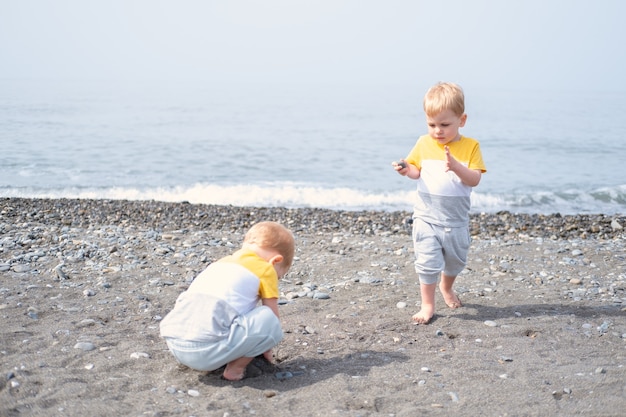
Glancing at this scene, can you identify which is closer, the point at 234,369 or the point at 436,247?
the point at 234,369

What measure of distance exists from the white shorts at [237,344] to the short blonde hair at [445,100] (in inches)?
82.6

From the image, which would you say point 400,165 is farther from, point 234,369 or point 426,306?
point 234,369

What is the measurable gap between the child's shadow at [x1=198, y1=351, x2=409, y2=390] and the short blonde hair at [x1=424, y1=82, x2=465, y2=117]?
1.86 meters

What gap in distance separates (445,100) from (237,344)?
7.97ft

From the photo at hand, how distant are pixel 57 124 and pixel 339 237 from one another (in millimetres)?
20678

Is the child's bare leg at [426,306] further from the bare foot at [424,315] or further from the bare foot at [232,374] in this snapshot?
the bare foot at [232,374]

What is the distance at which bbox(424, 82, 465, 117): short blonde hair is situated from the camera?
15.6 feet

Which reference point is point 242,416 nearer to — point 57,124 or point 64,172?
point 64,172

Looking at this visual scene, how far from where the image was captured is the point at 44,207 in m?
10.9

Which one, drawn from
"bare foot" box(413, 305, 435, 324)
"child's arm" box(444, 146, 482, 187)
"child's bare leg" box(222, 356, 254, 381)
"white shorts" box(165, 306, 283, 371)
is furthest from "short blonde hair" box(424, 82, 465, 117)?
"child's bare leg" box(222, 356, 254, 381)

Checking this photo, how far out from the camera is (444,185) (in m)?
4.92

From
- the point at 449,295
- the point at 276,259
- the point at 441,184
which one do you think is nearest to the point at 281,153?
the point at 449,295

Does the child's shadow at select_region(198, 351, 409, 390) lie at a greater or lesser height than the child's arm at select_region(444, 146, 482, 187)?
lesser

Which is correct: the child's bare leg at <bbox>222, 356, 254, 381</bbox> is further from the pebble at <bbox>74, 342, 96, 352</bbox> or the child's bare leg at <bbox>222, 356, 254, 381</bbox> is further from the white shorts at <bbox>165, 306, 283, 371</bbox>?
the pebble at <bbox>74, 342, 96, 352</bbox>
